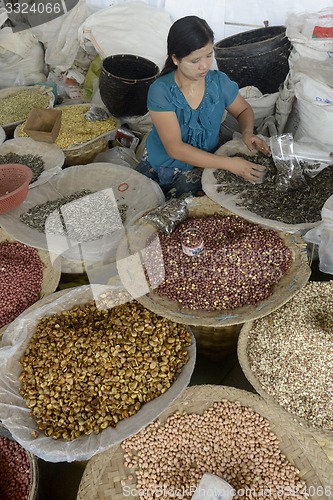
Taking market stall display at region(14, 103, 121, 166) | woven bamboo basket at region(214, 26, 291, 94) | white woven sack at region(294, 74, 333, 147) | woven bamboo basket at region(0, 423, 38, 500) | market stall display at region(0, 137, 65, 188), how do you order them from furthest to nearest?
market stall display at region(14, 103, 121, 166) < woven bamboo basket at region(214, 26, 291, 94) < market stall display at region(0, 137, 65, 188) < white woven sack at region(294, 74, 333, 147) < woven bamboo basket at region(0, 423, 38, 500)

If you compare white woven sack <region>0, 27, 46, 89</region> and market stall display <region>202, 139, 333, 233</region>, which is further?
white woven sack <region>0, 27, 46, 89</region>

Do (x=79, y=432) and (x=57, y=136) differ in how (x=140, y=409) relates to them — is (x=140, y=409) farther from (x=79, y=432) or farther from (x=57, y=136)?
(x=57, y=136)

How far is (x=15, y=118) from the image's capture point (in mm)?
3365

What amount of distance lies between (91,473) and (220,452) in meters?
0.50

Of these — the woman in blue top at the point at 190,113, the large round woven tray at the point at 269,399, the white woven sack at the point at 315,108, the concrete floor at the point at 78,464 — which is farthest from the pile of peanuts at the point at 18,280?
the white woven sack at the point at 315,108

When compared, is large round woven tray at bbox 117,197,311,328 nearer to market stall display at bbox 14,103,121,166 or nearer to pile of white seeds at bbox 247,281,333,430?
pile of white seeds at bbox 247,281,333,430

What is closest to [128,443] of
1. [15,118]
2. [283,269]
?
[283,269]

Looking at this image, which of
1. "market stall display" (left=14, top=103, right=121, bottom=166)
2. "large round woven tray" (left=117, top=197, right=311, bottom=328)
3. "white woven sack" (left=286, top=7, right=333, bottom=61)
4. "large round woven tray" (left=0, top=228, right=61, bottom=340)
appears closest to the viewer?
"large round woven tray" (left=117, top=197, right=311, bottom=328)

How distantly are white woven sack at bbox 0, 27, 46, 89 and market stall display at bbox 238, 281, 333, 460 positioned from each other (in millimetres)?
3160

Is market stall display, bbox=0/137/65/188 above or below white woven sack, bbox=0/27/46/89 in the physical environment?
below

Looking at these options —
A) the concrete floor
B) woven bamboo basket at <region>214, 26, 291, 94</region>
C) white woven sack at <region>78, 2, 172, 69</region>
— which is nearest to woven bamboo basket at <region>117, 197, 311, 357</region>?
the concrete floor

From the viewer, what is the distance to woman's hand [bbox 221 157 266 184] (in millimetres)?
2225

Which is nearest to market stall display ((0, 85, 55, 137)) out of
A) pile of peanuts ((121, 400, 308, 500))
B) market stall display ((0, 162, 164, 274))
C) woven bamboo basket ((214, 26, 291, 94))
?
market stall display ((0, 162, 164, 274))

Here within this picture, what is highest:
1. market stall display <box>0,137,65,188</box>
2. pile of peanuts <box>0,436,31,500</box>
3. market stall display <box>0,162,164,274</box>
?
market stall display <box>0,137,65,188</box>
